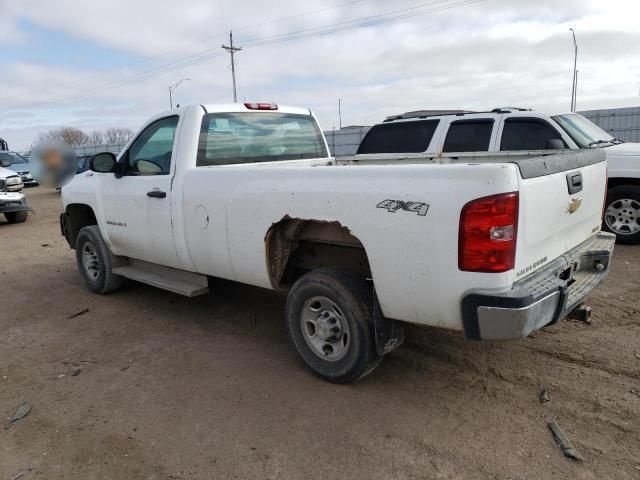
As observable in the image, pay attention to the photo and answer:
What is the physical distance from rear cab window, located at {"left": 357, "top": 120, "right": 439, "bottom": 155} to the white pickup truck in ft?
8.39

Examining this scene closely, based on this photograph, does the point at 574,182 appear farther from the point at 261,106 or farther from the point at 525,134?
the point at 525,134

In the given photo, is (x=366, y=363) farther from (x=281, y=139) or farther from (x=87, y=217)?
(x=87, y=217)

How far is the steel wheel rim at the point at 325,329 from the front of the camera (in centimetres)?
349

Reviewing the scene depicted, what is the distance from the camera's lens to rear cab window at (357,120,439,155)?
297 inches

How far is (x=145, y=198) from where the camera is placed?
471cm

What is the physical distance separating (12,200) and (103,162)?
893 centimetres

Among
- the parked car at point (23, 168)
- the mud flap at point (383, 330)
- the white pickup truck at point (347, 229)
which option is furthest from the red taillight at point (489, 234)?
the parked car at point (23, 168)

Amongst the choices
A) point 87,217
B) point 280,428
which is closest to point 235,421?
point 280,428

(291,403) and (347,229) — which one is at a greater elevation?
(347,229)

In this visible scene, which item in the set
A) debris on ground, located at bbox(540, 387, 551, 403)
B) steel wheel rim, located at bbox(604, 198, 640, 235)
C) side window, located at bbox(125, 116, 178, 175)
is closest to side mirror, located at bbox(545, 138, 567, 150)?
steel wheel rim, located at bbox(604, 198, 640, 235)

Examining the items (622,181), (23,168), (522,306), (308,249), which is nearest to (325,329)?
(308,249)

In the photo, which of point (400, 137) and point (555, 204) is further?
point (400, 137)

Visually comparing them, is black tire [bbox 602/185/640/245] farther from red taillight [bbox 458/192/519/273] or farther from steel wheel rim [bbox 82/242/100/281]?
steel wheel rim [bbox 82/242/100/281]

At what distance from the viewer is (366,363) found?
3.34 meters
